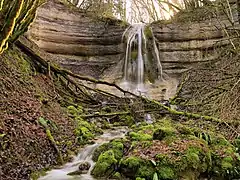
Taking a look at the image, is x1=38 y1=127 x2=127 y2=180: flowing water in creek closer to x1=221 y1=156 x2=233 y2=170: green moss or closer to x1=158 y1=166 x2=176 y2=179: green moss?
x1=158 y1=166 x2=176 y2=179: green moss

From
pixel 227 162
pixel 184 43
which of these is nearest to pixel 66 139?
pixel 227 162

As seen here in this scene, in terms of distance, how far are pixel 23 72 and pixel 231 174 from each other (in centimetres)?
552

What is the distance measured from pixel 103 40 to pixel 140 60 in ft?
8.21

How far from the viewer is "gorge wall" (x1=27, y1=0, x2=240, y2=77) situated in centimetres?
1552

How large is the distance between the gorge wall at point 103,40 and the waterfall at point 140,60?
0.38 meters

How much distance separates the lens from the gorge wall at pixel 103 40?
611 inches

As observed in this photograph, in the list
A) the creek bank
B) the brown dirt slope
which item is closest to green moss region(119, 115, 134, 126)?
the brown dirt slope

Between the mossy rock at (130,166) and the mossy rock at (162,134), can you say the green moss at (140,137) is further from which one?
the mossy rock at (130,166)

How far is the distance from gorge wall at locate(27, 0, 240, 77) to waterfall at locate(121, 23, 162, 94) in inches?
15.0

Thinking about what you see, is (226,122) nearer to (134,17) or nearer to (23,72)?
(23,72)

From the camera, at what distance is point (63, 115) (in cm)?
735

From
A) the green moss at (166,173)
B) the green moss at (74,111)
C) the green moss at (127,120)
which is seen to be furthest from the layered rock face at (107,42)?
the green moss at (166,173)

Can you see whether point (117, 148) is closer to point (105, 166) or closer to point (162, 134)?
point (105, 166)

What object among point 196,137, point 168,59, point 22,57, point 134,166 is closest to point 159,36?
point 168,59
